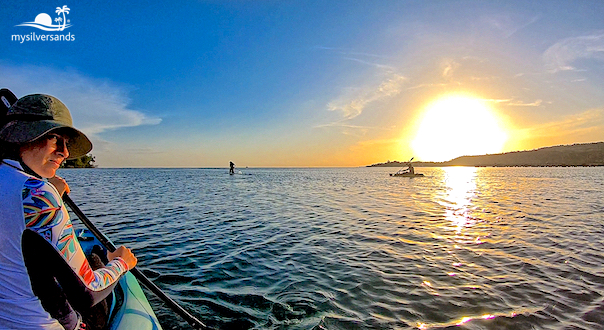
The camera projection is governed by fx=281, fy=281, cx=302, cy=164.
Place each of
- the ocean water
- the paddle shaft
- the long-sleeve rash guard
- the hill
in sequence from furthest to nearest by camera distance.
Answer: the hill < the ocean water < the paddle shaft < the long-sleeve rash guard

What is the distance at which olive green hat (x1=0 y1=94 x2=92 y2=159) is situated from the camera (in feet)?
7.63

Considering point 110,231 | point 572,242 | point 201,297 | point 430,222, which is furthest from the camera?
point 430,222

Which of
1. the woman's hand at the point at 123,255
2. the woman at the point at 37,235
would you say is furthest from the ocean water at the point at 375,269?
the woman at the point at 37,235

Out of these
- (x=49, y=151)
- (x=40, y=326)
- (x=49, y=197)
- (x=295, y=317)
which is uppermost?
(x=49, y=151)

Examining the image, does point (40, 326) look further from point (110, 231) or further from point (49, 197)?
point (110, 231)

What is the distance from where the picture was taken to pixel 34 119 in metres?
2.45

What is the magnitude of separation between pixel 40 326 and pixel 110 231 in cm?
1229

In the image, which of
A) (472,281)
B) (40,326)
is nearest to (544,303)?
(472,281)

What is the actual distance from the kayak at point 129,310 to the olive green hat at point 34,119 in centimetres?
281

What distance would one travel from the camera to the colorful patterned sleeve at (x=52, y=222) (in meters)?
2.08

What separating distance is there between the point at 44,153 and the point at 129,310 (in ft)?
9.46

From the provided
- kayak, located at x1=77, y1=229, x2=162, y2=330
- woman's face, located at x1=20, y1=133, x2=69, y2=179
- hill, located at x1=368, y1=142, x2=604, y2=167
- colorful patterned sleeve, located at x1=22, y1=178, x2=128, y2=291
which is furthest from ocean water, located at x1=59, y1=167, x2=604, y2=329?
hill, located at x1=368, y1=142, x2=604, y2=167

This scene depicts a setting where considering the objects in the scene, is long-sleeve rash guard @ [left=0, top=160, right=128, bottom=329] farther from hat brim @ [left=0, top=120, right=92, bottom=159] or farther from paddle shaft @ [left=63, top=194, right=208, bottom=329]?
paddle shaft @ [left=63, top=194, right=208, bottom=329]

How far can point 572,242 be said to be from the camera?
10914mm
